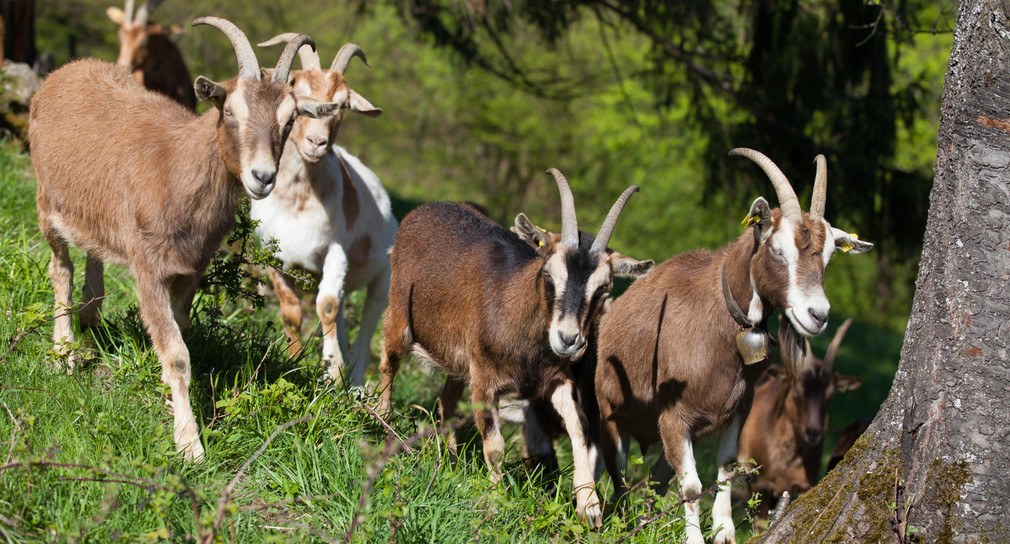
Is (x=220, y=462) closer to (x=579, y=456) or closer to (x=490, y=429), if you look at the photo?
(x=490, y=429)

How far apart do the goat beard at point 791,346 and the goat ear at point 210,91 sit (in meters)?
3.33

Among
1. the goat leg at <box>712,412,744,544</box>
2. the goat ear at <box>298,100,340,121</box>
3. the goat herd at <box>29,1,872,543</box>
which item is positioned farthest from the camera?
the goat ear at <box>298,100,340,121</box>

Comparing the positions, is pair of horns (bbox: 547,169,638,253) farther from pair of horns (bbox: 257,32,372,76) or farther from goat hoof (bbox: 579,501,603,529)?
pair of horns (bbox: 257,32,372,76)

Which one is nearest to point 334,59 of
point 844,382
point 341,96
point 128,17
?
point 341,96

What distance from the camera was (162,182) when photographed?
4754 mm

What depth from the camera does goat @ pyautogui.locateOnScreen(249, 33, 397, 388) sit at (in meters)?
6.43

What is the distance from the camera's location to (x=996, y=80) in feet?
13.0

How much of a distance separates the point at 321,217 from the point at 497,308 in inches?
77.8

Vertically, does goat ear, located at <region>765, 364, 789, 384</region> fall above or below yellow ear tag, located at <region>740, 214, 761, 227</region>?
below

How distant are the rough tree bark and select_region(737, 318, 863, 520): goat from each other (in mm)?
3911

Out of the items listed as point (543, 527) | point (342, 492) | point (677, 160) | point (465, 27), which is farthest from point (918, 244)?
point (677, 160)

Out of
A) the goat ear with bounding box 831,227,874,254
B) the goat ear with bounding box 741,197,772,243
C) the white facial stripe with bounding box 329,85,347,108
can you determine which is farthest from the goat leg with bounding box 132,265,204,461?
the goat ear with bounding box 831,227,874,254

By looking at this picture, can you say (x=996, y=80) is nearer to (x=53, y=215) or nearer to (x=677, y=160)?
(x=53, y=215)

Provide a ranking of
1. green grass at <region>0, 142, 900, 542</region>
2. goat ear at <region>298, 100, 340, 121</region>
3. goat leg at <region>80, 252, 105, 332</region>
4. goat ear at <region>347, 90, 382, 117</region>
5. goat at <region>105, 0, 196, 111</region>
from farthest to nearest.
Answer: goat at <region>105, 0, 196, 111</region>, goat ear at <region>347, 90, 382, 117</region>, goat leg at <region>80, 252, 105, 332</region>, goat ear at <region>298, 100, 340, 121</region>, green grass at <region>0, 142, 900, 542</region>
